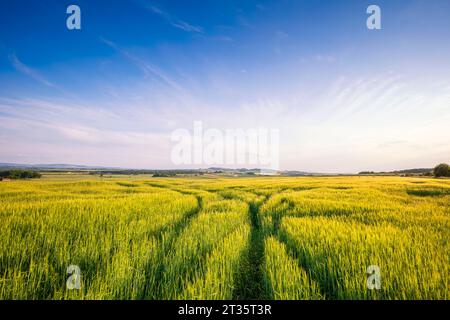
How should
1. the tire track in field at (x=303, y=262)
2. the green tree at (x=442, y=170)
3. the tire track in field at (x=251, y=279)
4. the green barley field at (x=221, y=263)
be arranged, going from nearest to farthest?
the green barley field at (x=221, y=263)
the tire track in field at (x=303, y=262)
the tire track in field at (x=251, y=279)
the green tree at (x=442, y=170)

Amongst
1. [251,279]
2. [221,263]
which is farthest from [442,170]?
[221,263]

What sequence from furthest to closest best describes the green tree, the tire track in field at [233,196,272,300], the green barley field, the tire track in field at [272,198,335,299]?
the green tree
the tire track in field at [233,196,272,300]
the tire track in field at [272,198,335,299]
the green barley field

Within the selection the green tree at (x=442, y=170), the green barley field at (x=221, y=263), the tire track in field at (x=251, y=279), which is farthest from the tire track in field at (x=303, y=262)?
the green tree at (x=442, y=170)

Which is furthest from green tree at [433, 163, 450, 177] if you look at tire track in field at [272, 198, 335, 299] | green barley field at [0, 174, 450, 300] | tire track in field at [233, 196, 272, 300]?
tire track in field at [233, 196, 272, 300]

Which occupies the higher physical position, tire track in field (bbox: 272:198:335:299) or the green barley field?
the green barley field

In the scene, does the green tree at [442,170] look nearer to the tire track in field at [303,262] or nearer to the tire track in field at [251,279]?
the tire track in field at [303,262]

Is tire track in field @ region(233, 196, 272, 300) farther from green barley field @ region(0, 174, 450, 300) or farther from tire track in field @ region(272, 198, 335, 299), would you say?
tire track in field @ region(272, 198, 335, 299)

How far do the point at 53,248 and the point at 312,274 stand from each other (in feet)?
13.5

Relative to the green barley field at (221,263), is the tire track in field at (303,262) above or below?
below

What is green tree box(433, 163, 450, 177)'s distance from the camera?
137ft

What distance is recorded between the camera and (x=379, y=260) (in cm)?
287

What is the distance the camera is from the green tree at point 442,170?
137 feet

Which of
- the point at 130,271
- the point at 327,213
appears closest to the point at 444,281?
the point at 130,271
